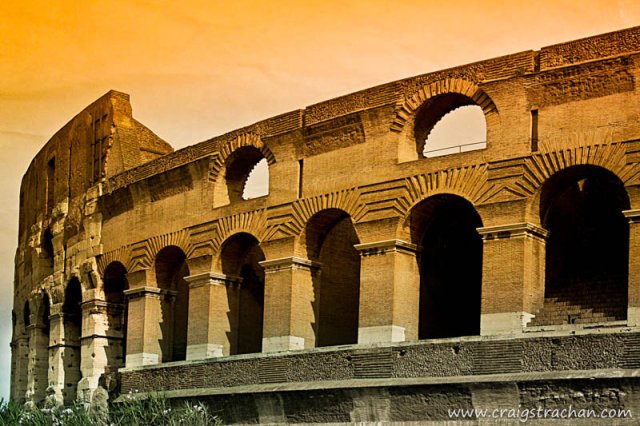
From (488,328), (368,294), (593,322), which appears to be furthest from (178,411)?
(593,322)

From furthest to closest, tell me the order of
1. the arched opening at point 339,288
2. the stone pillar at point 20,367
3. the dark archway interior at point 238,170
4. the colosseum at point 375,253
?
the stone pillar at point 20,367
the arched opening at point 339,288
the dark archway interior at point 238,170
the colosseum at point 375,253

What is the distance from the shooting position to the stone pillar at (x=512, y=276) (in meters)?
17.9

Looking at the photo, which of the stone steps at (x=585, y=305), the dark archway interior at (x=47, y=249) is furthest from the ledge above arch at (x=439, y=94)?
the dark archway interior at (x=47, y=249)

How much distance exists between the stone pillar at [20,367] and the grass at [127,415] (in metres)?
7.24

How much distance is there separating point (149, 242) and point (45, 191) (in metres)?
6.07

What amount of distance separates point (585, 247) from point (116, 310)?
30.4 feet

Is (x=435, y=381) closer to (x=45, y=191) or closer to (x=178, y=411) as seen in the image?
(x=178, y=411)

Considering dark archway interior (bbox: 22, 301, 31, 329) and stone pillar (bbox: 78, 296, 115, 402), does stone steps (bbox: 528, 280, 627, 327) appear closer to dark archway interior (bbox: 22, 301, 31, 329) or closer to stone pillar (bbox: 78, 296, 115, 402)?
stone pillar (bbox: 78, 296, 115, 402)

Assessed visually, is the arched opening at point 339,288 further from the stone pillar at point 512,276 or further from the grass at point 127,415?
the stone pillar at point 512,276

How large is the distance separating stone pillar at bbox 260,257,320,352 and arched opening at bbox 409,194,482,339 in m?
2.05

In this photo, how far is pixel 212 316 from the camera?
2247 cm

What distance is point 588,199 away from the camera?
2141 cm

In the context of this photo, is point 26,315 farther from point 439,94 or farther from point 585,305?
point 585,305

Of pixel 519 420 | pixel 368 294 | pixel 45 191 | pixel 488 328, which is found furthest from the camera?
pixel 45 191
